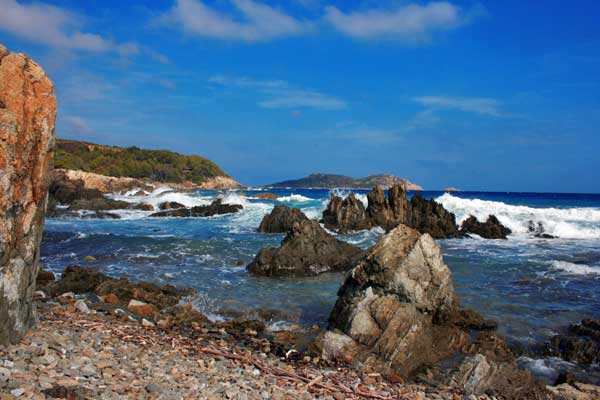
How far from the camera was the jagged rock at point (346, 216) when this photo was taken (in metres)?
28.1

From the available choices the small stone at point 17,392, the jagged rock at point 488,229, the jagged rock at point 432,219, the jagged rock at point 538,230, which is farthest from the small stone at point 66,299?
the jagged rock at point 538,230

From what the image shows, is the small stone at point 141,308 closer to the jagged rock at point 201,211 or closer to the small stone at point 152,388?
the small stone at point 152,388

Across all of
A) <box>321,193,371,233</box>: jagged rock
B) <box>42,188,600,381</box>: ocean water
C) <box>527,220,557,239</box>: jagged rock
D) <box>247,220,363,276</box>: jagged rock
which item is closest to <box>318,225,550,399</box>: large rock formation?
<box>42,188,600,381</box>: ocean water

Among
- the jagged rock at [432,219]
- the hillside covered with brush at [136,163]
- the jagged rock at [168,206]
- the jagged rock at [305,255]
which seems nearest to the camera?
the jagged rock at [305,255]

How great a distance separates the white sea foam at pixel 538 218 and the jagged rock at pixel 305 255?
17863 mm

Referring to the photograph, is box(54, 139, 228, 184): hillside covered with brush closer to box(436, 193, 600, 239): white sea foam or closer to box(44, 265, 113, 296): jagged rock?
box(436, 193, 600, 239): white sea foam

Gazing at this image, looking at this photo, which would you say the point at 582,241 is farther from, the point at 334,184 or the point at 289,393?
the point at 334,184

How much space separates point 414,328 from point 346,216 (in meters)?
21.2

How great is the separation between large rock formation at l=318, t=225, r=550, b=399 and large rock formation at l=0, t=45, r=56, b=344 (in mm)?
4064

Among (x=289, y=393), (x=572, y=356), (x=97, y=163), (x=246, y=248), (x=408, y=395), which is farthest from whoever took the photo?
(x=97, y=163)

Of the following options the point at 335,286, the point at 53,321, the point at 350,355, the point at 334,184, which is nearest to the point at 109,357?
the point at 53,321

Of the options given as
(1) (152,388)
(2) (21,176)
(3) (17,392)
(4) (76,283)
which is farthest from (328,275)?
(3) (17,392)

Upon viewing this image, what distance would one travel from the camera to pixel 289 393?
4895 millimetres

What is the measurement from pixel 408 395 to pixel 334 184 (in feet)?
544
